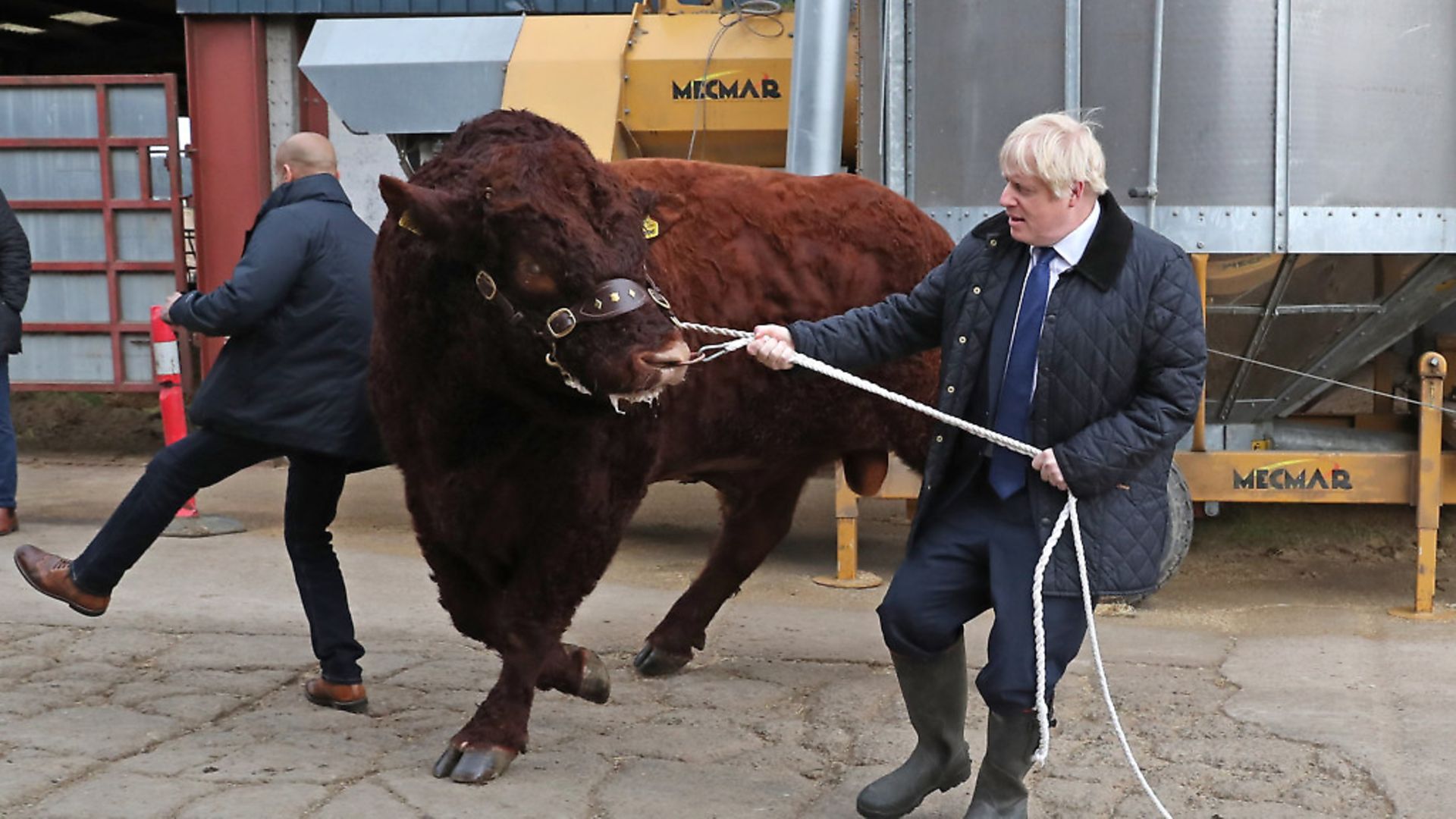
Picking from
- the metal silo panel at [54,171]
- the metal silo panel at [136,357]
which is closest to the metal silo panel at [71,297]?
the metal silo panel at [136,357]

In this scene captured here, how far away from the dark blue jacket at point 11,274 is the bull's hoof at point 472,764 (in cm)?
461

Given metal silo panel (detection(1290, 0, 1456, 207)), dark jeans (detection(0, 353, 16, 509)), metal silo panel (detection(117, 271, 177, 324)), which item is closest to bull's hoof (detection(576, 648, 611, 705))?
metal silo panel (detection(1290, 0, 1456, 207))

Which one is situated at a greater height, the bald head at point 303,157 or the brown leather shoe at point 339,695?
the bald head at point 303,157

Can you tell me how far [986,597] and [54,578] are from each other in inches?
112

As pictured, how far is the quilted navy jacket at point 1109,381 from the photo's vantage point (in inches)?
139

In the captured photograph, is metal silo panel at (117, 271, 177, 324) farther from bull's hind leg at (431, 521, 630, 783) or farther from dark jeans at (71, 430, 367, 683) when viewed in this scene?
bull's hind leg at (431, 521, 630, 783)

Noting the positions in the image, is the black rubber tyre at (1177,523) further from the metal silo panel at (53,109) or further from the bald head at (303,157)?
the metal silo panel at (53,109)

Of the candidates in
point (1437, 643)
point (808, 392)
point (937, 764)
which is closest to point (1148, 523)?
point (937, 764)

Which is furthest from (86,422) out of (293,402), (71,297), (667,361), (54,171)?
(667,361)

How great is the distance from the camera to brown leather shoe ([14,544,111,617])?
4.82 m

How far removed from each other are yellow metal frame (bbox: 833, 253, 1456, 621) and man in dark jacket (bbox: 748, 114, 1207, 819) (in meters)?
2.44

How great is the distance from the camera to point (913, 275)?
5348 mm

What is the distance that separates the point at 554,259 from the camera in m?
3.87

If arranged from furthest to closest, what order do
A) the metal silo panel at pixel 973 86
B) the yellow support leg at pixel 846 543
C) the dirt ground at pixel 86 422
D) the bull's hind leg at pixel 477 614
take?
the dirt ground at pixel 86 422, the yellow support leg at pixel 846 543, the metal silo panel at pixel 973 86, the bull's hind leg at pixel 477 614
